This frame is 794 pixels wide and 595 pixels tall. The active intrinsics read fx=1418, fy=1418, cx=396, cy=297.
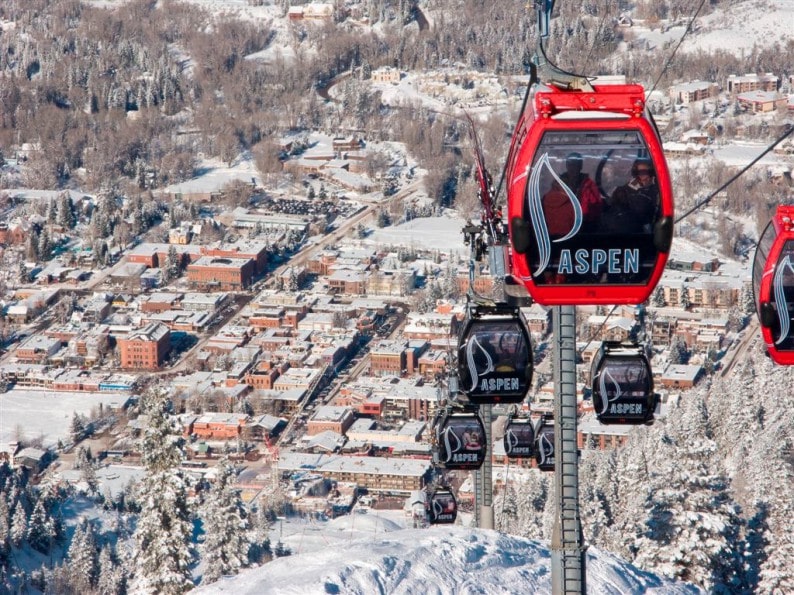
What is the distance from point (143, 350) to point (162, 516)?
91.5 feet

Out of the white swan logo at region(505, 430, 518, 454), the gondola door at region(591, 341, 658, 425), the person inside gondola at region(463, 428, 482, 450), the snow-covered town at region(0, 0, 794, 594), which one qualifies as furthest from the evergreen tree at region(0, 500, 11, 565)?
the gondola door at region(591, 341, 658, 425)

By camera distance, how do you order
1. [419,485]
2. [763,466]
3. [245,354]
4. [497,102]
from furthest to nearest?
[497,102], [245,354], [419,485], [763,466]

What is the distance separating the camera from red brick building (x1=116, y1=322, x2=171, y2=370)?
146 feet

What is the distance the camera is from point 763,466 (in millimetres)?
21156

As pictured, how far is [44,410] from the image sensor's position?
132 ft

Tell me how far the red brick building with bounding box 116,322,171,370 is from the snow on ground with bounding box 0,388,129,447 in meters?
2.92

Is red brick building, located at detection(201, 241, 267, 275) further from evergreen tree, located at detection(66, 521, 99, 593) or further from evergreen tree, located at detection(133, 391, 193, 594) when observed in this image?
evergreen tree, located at detection(133, 391, 193, 594)

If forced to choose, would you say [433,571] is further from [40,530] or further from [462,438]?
[40,530]

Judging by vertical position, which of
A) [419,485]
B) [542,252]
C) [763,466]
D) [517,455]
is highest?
[542,252]

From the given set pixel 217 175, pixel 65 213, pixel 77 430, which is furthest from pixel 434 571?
pixel 217 175

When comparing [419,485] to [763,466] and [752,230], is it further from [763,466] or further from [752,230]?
[752,230]

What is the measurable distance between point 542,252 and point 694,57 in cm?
7642

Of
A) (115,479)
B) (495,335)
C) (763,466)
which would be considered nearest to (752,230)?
(115,479)

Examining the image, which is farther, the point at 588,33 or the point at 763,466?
the point at 588,33
